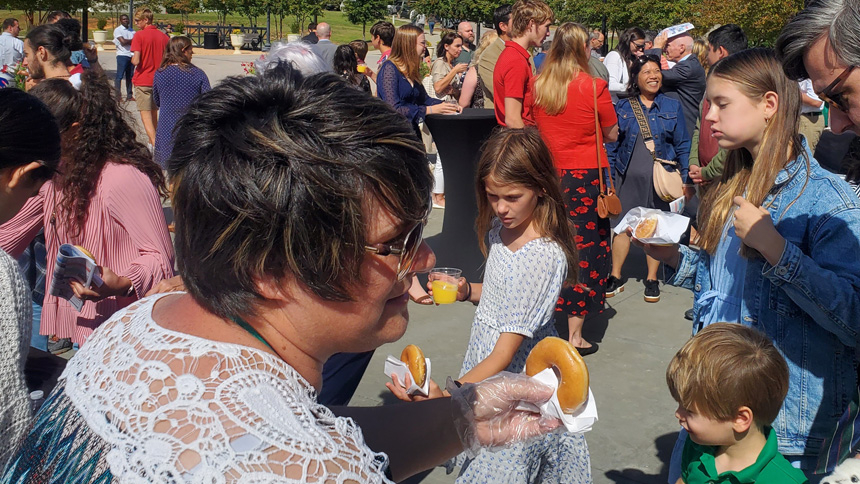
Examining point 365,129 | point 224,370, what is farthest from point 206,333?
point 365,129

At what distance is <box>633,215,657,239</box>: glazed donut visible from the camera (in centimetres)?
280

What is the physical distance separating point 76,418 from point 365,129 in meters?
0.70

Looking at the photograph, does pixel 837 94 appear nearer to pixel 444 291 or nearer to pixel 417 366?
pixel 417 366

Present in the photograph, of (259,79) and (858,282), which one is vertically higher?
(259,79)

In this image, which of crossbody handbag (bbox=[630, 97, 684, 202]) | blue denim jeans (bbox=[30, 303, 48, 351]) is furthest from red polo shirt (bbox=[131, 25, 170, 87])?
blue denim jeans (bbox=[30, 303, 48, 351])

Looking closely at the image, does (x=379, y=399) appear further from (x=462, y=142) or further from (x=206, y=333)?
(x=206, y=333)

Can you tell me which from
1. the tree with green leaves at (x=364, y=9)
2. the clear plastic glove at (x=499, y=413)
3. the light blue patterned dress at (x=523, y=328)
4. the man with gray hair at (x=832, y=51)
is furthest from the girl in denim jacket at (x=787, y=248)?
the tree with green leaves at (x=364, y=9)

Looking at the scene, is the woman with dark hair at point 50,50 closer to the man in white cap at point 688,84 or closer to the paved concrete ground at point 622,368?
the paved concrete ground at point 622,368

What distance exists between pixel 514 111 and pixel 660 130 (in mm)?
1650

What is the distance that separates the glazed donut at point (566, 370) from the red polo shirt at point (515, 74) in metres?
3.88

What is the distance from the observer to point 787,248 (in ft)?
7.42

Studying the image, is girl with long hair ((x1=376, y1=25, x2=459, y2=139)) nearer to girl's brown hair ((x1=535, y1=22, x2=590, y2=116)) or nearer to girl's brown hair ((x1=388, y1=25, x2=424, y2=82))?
girl's brown hair ((x1=388, y1=25, x2=424, y2=82))

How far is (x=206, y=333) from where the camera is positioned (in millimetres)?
1312

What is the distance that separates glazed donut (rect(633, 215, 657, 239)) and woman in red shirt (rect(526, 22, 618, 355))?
2.48 m
